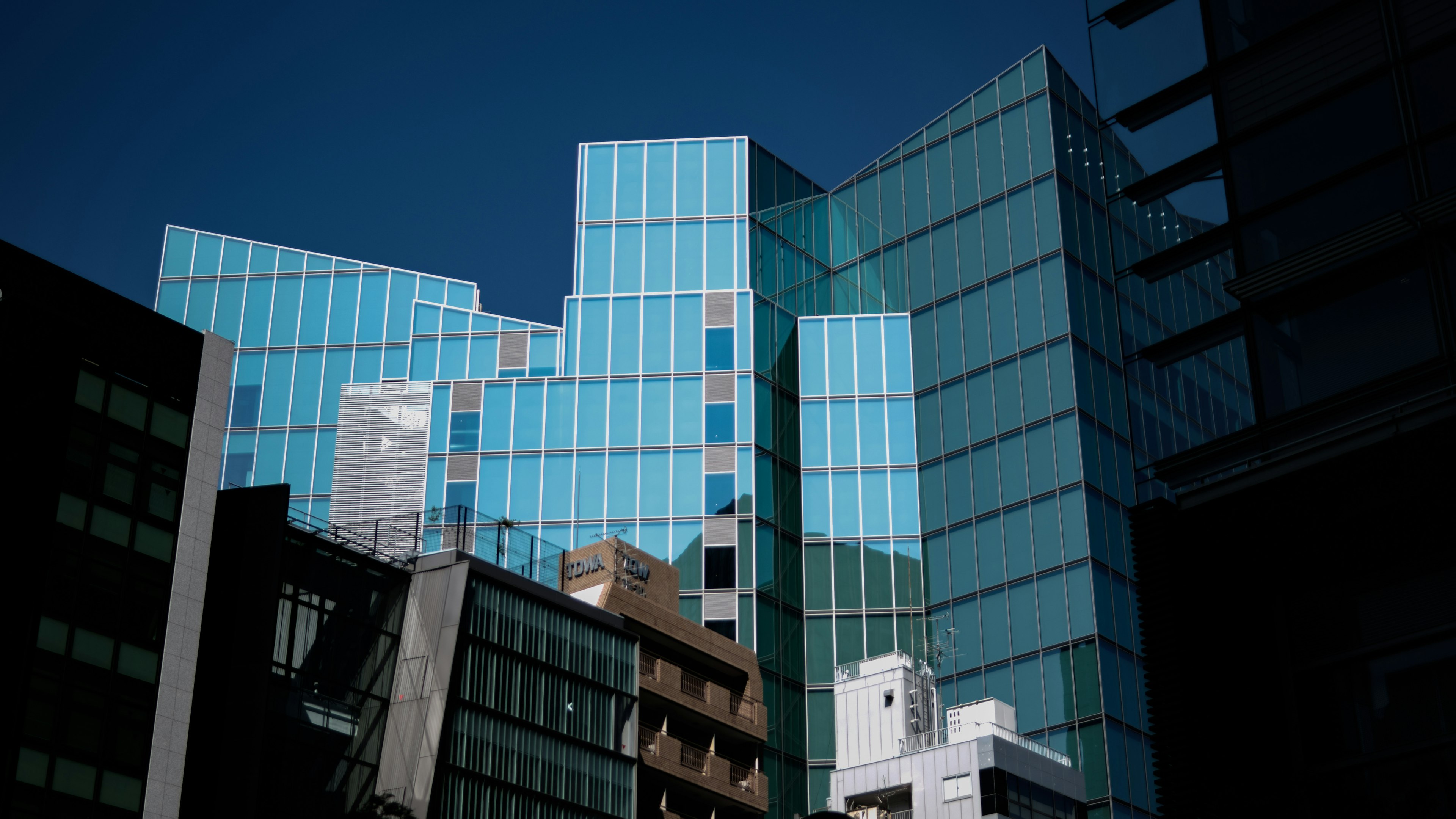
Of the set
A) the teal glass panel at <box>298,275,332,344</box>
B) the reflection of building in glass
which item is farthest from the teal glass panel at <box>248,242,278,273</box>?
the reflection of building in glass

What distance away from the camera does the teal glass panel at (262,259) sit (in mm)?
106562

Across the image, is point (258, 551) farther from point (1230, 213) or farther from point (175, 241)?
point (175, 241)

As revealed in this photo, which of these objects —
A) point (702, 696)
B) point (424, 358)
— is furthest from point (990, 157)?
point (702, 696)

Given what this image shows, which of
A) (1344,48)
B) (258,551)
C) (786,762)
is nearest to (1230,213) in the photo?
(1344,48)

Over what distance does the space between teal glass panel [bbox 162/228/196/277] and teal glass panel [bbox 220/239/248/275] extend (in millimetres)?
2227

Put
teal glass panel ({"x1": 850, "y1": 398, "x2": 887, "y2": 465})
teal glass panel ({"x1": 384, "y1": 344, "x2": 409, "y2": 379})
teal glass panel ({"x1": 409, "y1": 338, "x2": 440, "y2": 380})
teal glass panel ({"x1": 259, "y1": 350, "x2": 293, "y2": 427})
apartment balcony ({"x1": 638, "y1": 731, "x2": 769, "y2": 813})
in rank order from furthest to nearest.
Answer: teal glass panel ({"x1": 384, "y1": 344, "x2": 409, "y2": 379}) < teal glass panel ({"x1": 259, "y1": 350, "x2": 293, "y2": 427}) < teal glass panel ({"x1": 409, "y1": 338, "x2": 440, "y2": 380}) < teal glass panel ({"x1": 850, "y1": 398, "x2": 887, "y2": 465}) < apartment balcony ({"x1": 638, "y1": 731, "x2": 769, "y2": 813})

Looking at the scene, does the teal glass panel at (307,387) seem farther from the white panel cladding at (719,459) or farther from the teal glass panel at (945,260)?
the teal glass panel at (945,260)

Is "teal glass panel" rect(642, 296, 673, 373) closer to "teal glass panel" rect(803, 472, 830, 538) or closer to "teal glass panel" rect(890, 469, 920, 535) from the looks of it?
"teal glass panel" rect(803, 472, 830, 538)

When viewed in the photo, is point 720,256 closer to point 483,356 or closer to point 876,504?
point 483,356

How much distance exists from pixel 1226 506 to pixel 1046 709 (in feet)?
174

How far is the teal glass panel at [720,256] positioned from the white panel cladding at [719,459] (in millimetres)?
10349

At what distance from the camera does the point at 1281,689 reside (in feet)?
104

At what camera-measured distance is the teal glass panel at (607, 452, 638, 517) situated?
92.2 metres

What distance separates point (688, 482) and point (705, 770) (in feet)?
65.5
